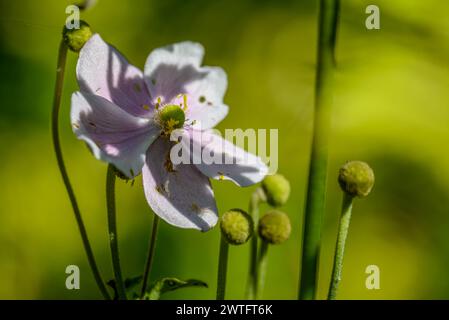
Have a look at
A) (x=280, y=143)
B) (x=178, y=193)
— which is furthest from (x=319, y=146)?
(x=280, y=143)

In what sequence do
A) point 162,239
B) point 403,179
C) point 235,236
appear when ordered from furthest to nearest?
point 403,179 < point 162,239 < point 235,236

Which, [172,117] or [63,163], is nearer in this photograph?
[63,163]

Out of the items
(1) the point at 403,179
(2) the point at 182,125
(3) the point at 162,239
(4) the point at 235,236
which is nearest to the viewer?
(4) the point at 235,236

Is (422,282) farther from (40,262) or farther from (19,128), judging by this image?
(19,128)

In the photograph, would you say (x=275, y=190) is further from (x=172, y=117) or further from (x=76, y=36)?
(x=76, y=36)

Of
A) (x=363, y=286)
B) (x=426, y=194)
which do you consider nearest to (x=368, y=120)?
(x=426, y=194)

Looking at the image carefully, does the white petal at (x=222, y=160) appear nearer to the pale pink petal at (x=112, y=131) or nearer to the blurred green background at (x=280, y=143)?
the pale pink petal at (x=112, y=131)
